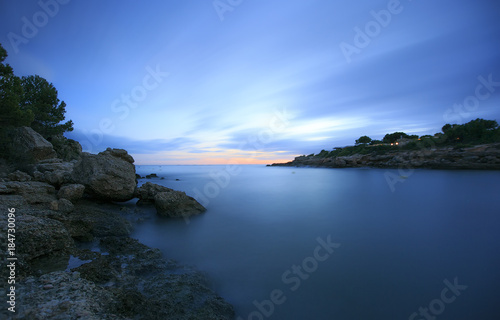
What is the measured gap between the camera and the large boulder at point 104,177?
902 centimetres

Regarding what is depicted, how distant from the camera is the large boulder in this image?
902cm

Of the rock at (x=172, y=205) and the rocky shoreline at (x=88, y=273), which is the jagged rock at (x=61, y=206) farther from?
the rock at (x=172, y=205)

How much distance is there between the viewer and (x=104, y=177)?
901 cm

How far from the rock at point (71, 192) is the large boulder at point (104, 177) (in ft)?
1.87

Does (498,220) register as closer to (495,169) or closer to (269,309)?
(269,309)

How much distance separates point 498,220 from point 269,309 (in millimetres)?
A: 11611

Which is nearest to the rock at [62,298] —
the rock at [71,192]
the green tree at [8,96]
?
the rock at [71,192]

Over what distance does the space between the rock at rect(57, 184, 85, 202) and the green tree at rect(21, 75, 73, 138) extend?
21687mm

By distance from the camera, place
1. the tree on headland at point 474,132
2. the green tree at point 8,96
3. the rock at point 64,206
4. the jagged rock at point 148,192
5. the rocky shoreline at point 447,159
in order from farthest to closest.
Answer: the tree on headland at point 474,132 → the rocky shoreline at point 447,159 → the green tree at point 8,96 → the jagged rock at point 148,192 → the rock at point 64,206

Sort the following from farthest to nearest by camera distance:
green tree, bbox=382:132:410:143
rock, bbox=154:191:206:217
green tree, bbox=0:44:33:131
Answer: green tree, bbox=382:132:410:143
green tree, bbox=0:44:33:131
rock, bbox=154:191:206:217

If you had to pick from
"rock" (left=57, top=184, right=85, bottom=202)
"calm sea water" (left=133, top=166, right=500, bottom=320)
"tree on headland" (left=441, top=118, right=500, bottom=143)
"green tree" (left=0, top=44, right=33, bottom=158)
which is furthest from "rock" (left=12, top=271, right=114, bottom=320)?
"tree on headland" (left=441, top=118, right=500, bottom=143)

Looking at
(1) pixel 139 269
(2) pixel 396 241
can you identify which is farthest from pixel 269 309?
(2) pixel 396 241

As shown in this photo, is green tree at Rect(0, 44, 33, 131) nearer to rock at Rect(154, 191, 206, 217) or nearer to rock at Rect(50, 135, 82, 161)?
rock at Rect(50, 135, 82, 161)

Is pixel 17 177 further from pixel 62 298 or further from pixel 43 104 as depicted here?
pixel 43 104
